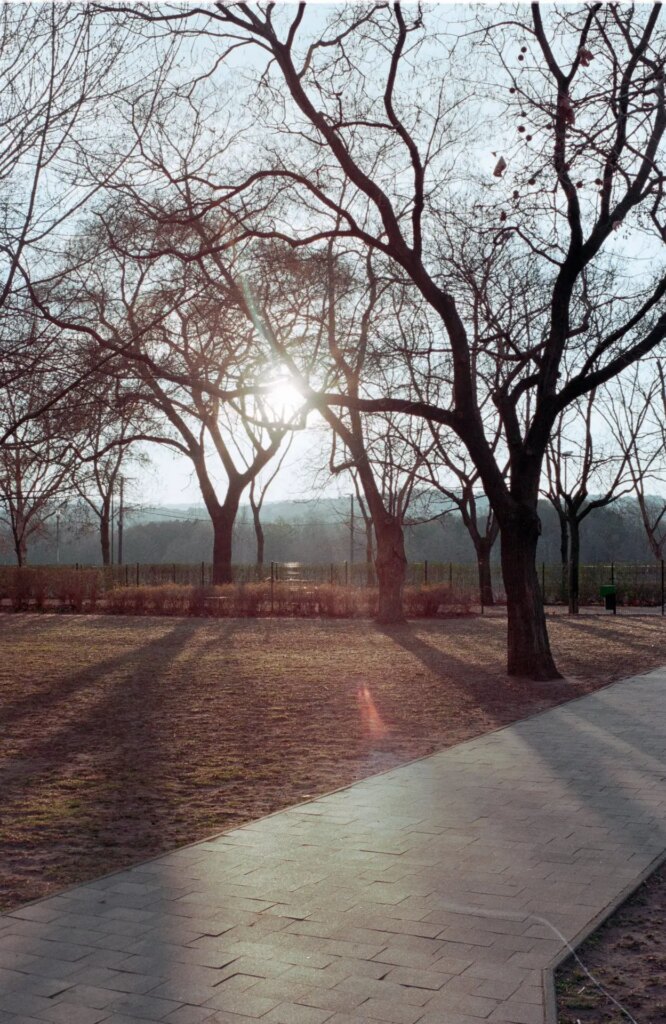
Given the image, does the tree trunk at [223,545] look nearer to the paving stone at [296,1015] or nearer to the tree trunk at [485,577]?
the tree trunk at [485,577]

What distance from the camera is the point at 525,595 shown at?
13719 mm

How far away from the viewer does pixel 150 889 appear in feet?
15.9

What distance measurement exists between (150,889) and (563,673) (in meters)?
10.6

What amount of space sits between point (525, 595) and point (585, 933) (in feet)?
31.5

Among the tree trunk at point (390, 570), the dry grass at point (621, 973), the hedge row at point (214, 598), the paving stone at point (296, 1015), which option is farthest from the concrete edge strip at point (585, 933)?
the hedge row at point (214, 598)

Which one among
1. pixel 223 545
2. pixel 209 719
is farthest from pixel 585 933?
pixel 223 545

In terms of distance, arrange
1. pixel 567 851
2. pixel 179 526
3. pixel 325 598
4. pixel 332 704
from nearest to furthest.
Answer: pixel 567 851, pixel 332 704, pixel 325 598, pixel 179 526

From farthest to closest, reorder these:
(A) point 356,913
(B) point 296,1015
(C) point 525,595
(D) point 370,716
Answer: (C) point 525,595 < (D) point 370,716 < (A) point 356,913 < (B) point 296,1015

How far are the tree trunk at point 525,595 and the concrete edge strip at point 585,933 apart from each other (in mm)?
8275

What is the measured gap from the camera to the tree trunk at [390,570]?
24.6 m

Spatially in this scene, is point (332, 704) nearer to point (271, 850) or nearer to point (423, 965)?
point (271, 850)

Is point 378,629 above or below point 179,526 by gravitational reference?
below

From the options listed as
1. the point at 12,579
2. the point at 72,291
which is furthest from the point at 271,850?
the point at 12,579

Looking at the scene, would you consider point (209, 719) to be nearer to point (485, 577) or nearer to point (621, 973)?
point (621, 973)
